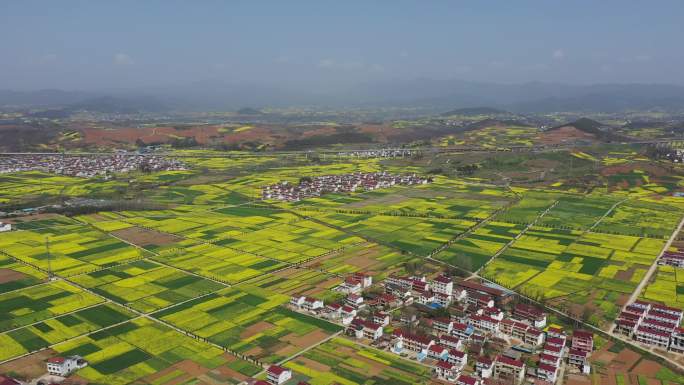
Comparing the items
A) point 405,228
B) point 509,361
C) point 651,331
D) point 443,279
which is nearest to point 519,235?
point 405,228

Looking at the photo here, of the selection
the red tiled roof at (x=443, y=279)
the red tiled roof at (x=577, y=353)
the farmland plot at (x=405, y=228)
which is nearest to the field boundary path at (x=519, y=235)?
the red tiled roof at (x=443, y=279)

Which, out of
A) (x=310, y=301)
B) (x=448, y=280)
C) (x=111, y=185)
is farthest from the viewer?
(x=111, y=185)

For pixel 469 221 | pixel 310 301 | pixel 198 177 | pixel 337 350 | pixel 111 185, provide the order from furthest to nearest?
pixel 198 177, pixel 111 185, pixel 469 221, pixel 310 301, pixel 337 350

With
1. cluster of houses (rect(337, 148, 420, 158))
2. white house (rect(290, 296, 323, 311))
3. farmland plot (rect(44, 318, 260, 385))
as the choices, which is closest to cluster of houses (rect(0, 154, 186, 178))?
cluster of houses (rect(337, 148, 420, 158))

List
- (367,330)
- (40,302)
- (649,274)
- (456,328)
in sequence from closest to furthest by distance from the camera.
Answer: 1. (367,330)
2. (456,328)
3. (40,302)
4. (649,274)

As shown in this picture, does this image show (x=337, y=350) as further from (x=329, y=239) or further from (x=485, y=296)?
(x=329, y=239)

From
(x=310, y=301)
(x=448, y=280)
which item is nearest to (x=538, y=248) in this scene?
(x=448, y=280)

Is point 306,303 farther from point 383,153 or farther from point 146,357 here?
point 383,153
